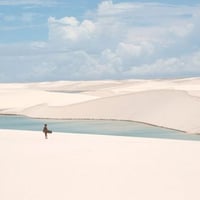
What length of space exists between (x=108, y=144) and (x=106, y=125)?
15.1m

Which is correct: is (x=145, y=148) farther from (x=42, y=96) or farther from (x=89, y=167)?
(x=42, y=96)

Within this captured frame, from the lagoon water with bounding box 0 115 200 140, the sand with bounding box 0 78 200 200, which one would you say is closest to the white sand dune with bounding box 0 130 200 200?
the sand with bounding box 0 78 200 200

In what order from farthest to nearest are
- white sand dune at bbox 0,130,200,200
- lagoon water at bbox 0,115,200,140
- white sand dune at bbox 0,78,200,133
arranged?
white sand dune at bbox 0,78,200,133 → lagoon water at bbox 0,115,200,140 → white sand dune at bbox 0,130,200,200

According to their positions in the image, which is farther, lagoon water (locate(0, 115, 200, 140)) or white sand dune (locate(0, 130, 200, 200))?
lagoon water (locate(0, 115, 200, 140))

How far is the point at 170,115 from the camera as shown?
31875 mm

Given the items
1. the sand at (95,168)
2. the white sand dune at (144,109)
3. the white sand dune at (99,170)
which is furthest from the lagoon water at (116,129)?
the white sand dune at (99,170)

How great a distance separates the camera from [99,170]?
39.3 ft

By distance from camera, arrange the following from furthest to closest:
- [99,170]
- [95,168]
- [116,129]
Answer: [116,129] → [95,168] → [99,170]

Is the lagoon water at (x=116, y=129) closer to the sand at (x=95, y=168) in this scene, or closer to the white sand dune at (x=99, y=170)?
the sand at (x=95, y=168)

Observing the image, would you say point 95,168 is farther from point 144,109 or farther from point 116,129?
point 144,109

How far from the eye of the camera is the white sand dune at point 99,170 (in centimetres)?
992

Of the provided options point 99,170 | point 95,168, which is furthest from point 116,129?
point 99,170

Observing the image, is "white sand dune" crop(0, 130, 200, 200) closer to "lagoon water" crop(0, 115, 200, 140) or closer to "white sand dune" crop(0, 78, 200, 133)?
"lagoon water" crop(0, 115, 200, 140)

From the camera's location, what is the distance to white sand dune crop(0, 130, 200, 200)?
9922 millimetres
